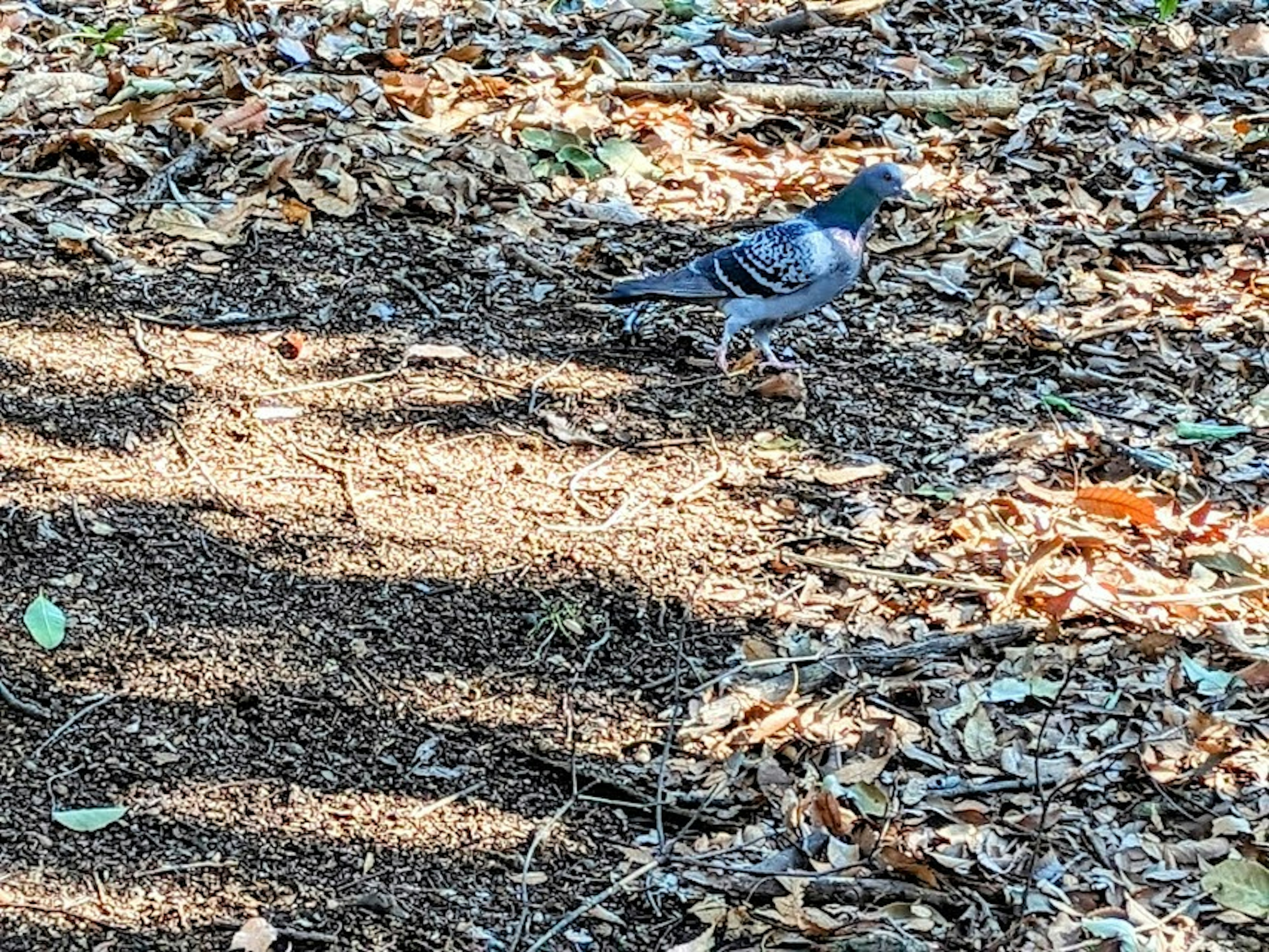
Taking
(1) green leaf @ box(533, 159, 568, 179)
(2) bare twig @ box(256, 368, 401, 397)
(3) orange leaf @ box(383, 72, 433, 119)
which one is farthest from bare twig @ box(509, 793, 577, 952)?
(3) orange leaf @ box(383, 72, 433, 119)

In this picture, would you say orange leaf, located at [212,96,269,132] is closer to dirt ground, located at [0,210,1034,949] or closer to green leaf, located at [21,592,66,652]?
dirt ground, located at [0,210,1034,949]

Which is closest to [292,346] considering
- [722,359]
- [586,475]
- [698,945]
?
[586,475]

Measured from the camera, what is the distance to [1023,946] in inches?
131

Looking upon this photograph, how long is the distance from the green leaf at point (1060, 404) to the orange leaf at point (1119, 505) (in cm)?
62

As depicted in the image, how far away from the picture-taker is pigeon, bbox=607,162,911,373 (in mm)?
5242

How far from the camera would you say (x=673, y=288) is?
5.30 metres

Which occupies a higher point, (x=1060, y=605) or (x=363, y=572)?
(x=1060, y=605)

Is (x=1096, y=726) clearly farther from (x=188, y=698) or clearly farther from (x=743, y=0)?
(x=743, y=0)

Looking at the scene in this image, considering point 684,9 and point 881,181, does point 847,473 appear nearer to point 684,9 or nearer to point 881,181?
point 881,181

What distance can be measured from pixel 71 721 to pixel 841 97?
4.31m

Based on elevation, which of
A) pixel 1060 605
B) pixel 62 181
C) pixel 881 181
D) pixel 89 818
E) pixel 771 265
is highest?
pixel 881 181

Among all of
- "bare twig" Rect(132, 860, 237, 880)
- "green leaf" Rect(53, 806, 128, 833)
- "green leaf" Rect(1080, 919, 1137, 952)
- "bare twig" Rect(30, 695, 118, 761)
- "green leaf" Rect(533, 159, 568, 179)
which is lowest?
"green leaf" Rect(533, 159, 568, 179)

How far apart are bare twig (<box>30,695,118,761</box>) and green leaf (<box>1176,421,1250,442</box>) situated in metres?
3.09

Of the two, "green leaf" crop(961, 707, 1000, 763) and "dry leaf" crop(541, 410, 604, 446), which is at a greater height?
"green leaf" crop(961, 707, 1000, 763)
